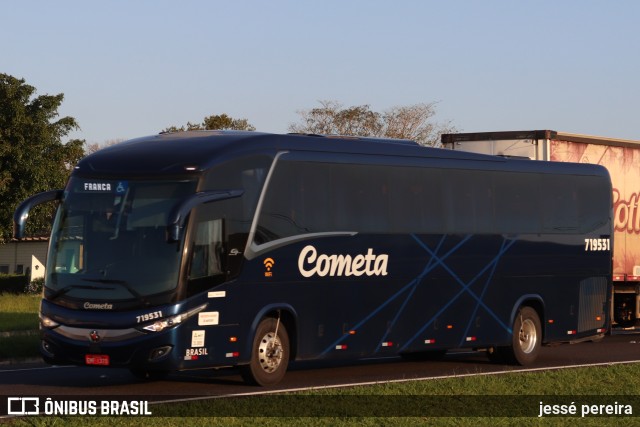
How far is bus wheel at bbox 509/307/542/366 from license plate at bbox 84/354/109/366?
839 cm

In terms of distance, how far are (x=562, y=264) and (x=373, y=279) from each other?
16.6ft

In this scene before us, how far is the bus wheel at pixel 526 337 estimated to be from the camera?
22.6 metres

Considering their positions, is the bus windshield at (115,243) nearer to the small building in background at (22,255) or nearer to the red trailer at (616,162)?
the red trailer at (616,162)

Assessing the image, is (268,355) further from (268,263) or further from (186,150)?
(186,150)

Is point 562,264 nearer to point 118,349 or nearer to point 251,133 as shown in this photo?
point 251,133

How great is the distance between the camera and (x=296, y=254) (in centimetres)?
1844

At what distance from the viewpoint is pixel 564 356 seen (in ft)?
81.0

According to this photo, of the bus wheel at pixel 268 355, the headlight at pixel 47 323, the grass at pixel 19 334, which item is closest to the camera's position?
the headlight at pixel 47 323

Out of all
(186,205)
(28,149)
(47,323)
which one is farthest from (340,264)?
(28,149)

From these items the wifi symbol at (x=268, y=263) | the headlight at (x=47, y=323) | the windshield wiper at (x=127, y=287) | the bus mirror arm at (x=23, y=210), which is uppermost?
the bus mirror arm at (x=23, y=210)

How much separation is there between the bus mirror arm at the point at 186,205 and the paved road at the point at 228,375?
2038 millimetres

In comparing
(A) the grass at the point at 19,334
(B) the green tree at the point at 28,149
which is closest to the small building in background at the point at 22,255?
(B) the green tree at the point at 28,149

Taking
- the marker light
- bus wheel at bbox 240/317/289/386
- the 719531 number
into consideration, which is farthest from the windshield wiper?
the 719531 number

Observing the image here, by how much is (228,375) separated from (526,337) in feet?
19.6
